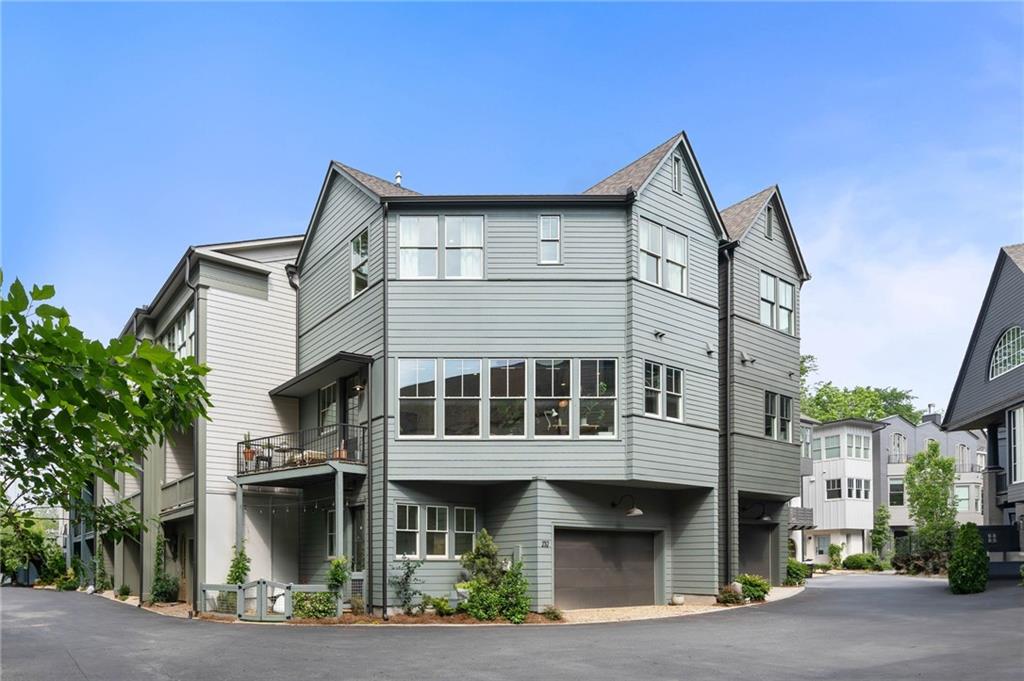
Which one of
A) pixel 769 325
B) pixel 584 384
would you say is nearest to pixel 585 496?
pixel 584 384

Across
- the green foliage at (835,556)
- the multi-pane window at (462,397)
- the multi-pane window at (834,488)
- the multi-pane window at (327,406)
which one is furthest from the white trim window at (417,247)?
the multi-pane window at (834,488)

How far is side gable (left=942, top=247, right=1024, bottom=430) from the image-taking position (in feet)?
98.6

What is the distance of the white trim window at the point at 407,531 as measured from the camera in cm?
2333

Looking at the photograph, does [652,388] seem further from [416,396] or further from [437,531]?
[437,531]

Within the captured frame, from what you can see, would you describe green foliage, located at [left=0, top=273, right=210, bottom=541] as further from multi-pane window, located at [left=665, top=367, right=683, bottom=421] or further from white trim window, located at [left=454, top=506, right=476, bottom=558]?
multi-pane window, located at [left=665, top=367, right=683, bottom=421]

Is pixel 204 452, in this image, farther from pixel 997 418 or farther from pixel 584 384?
pixel 997 418

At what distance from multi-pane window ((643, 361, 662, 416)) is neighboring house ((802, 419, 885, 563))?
35.7 metres

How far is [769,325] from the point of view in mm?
29250

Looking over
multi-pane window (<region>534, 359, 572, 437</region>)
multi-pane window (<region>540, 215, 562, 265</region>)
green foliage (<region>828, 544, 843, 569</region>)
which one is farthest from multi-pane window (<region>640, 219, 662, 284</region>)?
green foliage (<region>828, 544, 843, 569</region>)

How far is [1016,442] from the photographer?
2852 centimetres

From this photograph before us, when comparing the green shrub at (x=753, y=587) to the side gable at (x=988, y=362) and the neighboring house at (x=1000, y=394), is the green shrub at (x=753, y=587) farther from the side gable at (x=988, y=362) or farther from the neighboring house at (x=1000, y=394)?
the side gable at (x=988, y=362)

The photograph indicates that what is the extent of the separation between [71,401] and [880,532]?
58773mm

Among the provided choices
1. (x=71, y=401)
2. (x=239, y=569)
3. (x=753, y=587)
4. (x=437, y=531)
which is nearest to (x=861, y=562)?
(x=753, y=587)

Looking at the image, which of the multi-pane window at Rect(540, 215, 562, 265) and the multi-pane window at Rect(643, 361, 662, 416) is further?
the multi-pane window at Rect(540, 215, 562, 265)
